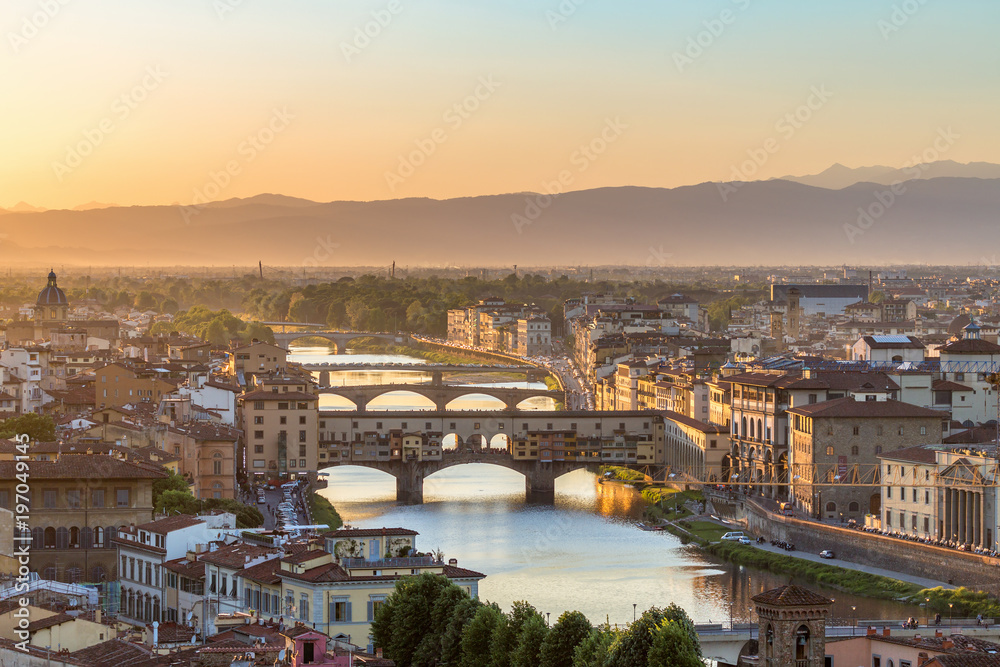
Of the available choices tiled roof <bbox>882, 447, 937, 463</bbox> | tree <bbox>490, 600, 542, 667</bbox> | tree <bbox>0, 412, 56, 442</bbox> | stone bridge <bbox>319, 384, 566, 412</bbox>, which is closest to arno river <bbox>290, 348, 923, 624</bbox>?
tiled roof <bbox>882, 447, 937, 463</bbox>

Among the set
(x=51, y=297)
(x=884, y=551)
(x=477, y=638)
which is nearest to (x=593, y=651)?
(x=477, y=638)

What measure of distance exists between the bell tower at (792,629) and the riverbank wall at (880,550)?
1180 centimetres

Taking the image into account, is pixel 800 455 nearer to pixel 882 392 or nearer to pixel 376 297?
pixel 882 392

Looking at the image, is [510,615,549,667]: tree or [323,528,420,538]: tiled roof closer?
[510,615,549,667]: tree

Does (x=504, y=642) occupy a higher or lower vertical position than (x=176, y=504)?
lower

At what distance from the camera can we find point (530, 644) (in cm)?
→ 1691

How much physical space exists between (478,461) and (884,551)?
47.8ft

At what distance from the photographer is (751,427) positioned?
40.0 metres

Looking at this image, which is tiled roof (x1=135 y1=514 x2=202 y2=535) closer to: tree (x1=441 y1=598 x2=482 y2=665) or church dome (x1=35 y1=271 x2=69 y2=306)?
tree (x1=441 y1=598 x2=482 y2=665)

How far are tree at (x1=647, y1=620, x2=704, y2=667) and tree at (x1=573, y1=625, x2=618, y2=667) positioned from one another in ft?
1.42

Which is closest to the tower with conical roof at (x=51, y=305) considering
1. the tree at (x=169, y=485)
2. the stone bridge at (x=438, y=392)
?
the stone bridge at (x=438, y=392)

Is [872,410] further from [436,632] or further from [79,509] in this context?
[436,632]

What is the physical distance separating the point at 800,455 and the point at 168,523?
16570 millimetres

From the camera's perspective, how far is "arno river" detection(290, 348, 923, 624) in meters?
26.1
